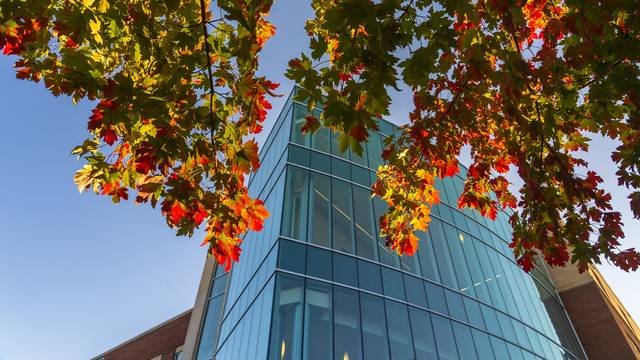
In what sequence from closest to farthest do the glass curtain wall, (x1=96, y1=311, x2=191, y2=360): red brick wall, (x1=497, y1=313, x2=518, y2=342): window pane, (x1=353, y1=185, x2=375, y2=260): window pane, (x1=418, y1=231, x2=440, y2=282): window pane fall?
1. the glass curtain wall
2. (x1=353, y1=185, x2=375, y2=260): window pane
3. (x1=418, y1=231, x2=440, y2=282): window pane
4. (x1=497, y1=313, x2=518, y2=342): window pane
5. (x1=96, y1=311, x2=191, y2=360): red brick wall

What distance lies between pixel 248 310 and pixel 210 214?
343 inches

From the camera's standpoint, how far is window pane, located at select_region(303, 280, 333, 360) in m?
9.45

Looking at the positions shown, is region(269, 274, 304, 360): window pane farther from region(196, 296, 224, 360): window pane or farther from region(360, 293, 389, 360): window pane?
region(196, 296, 224, 360): window pane

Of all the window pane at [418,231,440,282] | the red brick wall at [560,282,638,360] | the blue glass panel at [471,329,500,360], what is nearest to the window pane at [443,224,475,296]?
the window pane at [418,231,440,282]

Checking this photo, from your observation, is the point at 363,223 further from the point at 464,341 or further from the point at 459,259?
the point at 464,341

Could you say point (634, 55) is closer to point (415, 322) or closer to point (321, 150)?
point (415, 322)

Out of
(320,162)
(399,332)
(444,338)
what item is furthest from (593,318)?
(320,162)

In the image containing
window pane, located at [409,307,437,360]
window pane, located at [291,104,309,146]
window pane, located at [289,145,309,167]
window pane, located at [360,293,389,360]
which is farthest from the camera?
window pane, located at [291,104,309,146]

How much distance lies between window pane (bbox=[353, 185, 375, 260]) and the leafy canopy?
7514mm

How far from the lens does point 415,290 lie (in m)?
12.5

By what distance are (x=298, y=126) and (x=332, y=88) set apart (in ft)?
40.8

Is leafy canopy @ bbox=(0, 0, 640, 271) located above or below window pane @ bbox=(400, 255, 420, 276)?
below

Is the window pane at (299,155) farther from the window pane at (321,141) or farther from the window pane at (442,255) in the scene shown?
the window pane at (442,255)

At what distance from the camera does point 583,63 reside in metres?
3.80
